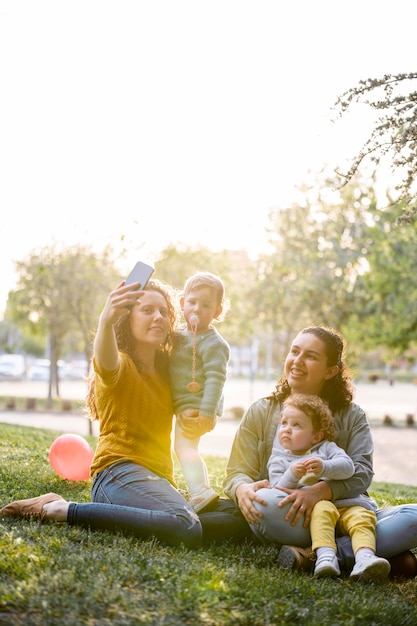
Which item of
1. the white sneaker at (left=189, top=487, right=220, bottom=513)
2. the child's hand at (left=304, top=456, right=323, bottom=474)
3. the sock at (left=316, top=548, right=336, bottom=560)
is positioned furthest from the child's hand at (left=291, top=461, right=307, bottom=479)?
the white sneaker at (left=189, top=487, right=220, bottom=513)

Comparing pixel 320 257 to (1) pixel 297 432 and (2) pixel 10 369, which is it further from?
(2) pixel 10 369

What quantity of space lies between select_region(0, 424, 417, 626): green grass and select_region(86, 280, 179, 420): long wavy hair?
0.95 m

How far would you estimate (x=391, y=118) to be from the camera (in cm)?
558

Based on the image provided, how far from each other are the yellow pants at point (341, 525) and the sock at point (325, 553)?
22 mm

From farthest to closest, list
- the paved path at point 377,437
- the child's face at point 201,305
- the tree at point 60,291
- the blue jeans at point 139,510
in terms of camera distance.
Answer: the tree at point 60,291 → the paved path at point 377,437 → the child's face at point 201,305 → the blue jeans at point 139,510

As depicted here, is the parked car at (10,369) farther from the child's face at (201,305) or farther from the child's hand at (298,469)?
the child's hand at (298,469)

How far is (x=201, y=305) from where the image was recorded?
5.50 m

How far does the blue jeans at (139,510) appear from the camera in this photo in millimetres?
4547

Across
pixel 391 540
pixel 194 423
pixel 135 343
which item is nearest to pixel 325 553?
pixel 391 540

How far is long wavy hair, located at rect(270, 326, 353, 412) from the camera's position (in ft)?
16.4

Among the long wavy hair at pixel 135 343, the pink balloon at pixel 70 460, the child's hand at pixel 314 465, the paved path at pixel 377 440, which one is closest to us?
the child's hand at pixel 314 465

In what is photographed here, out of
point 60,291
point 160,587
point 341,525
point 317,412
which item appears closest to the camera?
point 160,587

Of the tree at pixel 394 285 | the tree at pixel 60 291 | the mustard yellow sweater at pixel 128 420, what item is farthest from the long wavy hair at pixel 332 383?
the tree at pixel 394 285

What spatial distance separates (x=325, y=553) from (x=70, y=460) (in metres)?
3.02
